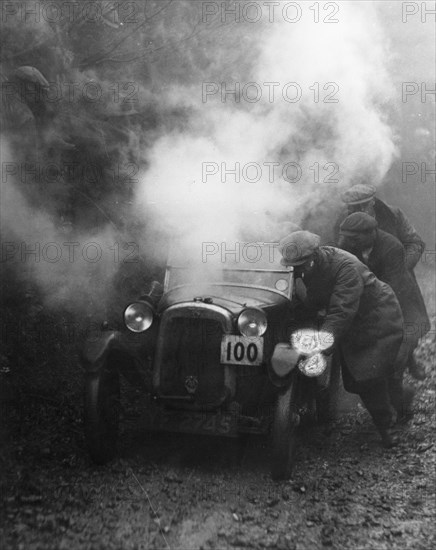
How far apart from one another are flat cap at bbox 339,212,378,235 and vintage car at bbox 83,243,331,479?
1.23m

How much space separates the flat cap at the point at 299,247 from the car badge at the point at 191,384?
1.33m

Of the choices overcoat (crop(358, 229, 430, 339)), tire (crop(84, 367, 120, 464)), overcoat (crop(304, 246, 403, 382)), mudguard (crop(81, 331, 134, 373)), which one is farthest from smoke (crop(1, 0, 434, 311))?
tire (crop(84, 367, 120, 464))

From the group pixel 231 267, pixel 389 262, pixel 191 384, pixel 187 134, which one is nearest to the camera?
pixel 191 384

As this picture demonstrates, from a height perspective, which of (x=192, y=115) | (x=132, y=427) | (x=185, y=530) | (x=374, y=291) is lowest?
(x=185, y=530)

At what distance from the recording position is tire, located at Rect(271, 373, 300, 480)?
171 inches

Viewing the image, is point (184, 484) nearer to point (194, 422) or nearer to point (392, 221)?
point (194, 422)

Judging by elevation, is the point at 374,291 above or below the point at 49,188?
below

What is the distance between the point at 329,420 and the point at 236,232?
2.17 metres

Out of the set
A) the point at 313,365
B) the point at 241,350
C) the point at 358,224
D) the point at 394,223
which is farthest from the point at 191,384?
the point at 394,223

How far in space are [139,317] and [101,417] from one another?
34.4 inches

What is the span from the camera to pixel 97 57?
635 centimetres

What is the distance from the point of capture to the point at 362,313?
516cm

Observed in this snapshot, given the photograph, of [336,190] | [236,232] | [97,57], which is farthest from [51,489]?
[336,190]

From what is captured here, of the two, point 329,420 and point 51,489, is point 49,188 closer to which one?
point 51,489
